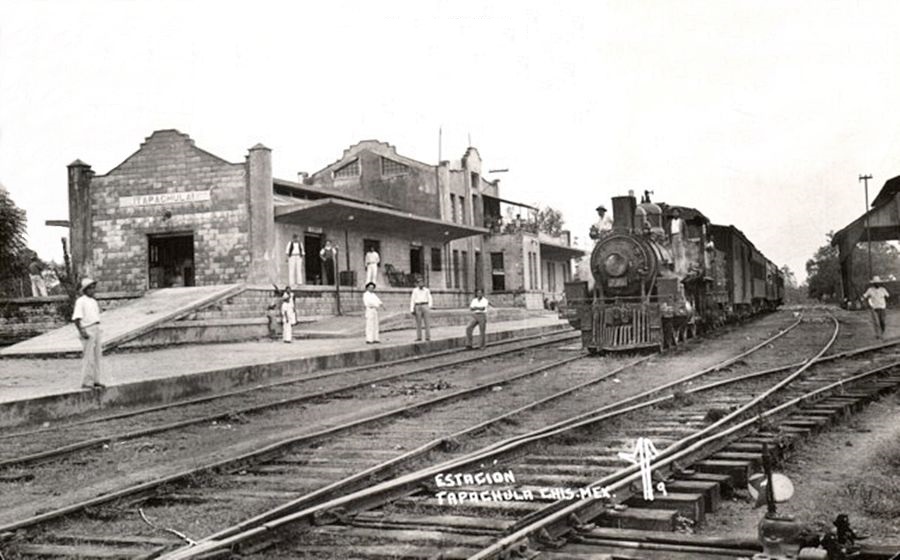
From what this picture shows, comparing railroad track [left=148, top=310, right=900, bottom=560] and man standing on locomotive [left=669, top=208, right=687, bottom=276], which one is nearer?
railroad track [left=148, top=310, right=900, bottom=560]

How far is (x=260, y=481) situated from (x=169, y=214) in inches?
935

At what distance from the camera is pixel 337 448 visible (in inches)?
289

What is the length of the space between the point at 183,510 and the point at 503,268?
38.3 meters

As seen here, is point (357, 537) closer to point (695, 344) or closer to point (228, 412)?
point (228, 412)

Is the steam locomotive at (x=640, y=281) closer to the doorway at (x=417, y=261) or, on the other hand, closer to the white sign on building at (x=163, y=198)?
the white sign on building at (x=163, y=198)

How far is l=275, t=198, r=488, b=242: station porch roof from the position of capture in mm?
26906

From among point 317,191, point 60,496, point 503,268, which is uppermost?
point 317,191

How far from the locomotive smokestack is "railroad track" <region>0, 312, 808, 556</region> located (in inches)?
348

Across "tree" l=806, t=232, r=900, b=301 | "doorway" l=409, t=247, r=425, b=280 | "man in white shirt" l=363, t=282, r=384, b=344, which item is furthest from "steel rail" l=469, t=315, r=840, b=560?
"tree" l=806, t=232, r=900, b=301

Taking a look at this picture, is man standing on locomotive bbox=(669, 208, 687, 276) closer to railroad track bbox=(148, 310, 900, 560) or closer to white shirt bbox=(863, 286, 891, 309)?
white shirt bbox=(863, 286, 891, 309)

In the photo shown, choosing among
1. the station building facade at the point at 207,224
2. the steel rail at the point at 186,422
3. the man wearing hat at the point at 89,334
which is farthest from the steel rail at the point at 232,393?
the station building facade at the point at 207,224

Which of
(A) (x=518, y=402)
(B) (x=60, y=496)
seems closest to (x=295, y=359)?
(A) (x=518, y=402)

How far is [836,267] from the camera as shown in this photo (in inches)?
2466

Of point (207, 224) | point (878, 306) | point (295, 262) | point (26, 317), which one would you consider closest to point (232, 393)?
point (878, 306)
